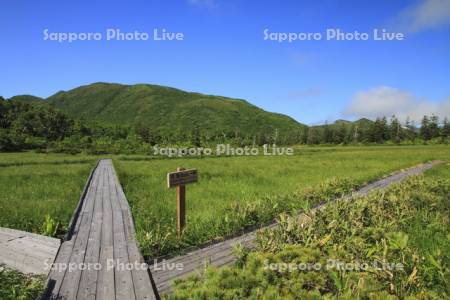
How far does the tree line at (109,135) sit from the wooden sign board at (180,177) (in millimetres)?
43847

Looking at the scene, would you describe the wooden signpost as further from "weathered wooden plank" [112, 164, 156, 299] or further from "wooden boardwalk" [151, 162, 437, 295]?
"weathered wooden plank" [112, 164, 156, 299]

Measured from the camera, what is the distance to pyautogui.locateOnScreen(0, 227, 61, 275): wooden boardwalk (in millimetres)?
6152

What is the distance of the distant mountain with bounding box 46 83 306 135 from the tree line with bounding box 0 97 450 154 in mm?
50769

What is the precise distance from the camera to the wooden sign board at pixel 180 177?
7.37 meters

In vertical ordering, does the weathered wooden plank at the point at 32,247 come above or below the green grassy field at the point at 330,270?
below

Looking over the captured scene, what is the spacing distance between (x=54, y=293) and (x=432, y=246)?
745 centimetres

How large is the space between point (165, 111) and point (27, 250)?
163 metres

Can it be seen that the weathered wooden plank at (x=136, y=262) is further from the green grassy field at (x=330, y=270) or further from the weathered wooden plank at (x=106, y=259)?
the green grassy field at (x=330, y=270)

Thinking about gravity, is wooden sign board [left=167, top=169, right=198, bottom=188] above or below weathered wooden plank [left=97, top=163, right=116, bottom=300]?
above

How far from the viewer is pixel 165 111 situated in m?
166

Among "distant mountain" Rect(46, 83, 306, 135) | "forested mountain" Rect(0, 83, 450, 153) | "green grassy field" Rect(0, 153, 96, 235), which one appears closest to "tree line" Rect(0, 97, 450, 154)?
"forested mountain" Rect(0, 83, 450, 153)

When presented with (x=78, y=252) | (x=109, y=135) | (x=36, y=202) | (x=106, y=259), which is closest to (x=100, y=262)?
(x=106, y=259)

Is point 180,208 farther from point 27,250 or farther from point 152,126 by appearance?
point 152,126

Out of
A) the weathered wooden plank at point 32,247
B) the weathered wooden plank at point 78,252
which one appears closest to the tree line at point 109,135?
the weathered wooden plank at point 78,252
